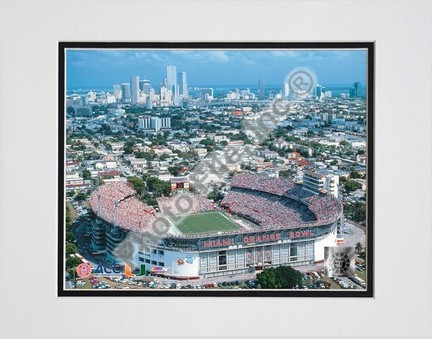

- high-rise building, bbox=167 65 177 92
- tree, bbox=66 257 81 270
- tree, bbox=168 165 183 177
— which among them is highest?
high-rise building, bbox=167 65 177 92

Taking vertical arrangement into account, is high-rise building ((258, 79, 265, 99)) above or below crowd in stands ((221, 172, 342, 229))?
above

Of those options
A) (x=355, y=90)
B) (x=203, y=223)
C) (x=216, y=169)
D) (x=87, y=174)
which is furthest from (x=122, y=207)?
(x=355, y=90)

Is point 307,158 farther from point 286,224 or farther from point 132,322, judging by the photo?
point 132,322

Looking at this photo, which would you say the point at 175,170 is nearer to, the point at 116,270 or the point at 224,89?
the point at 224,89

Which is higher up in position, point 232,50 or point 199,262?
point 232,50

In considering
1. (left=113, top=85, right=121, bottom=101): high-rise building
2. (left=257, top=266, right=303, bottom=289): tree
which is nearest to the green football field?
(left=257, top=266, right=303, bottom=289): tree

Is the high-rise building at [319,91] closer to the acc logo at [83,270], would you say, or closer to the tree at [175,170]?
the tree at [175,170]

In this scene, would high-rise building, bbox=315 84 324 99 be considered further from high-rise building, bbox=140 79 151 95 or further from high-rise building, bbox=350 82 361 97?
high-rise building, bbox=140 79 151 95
